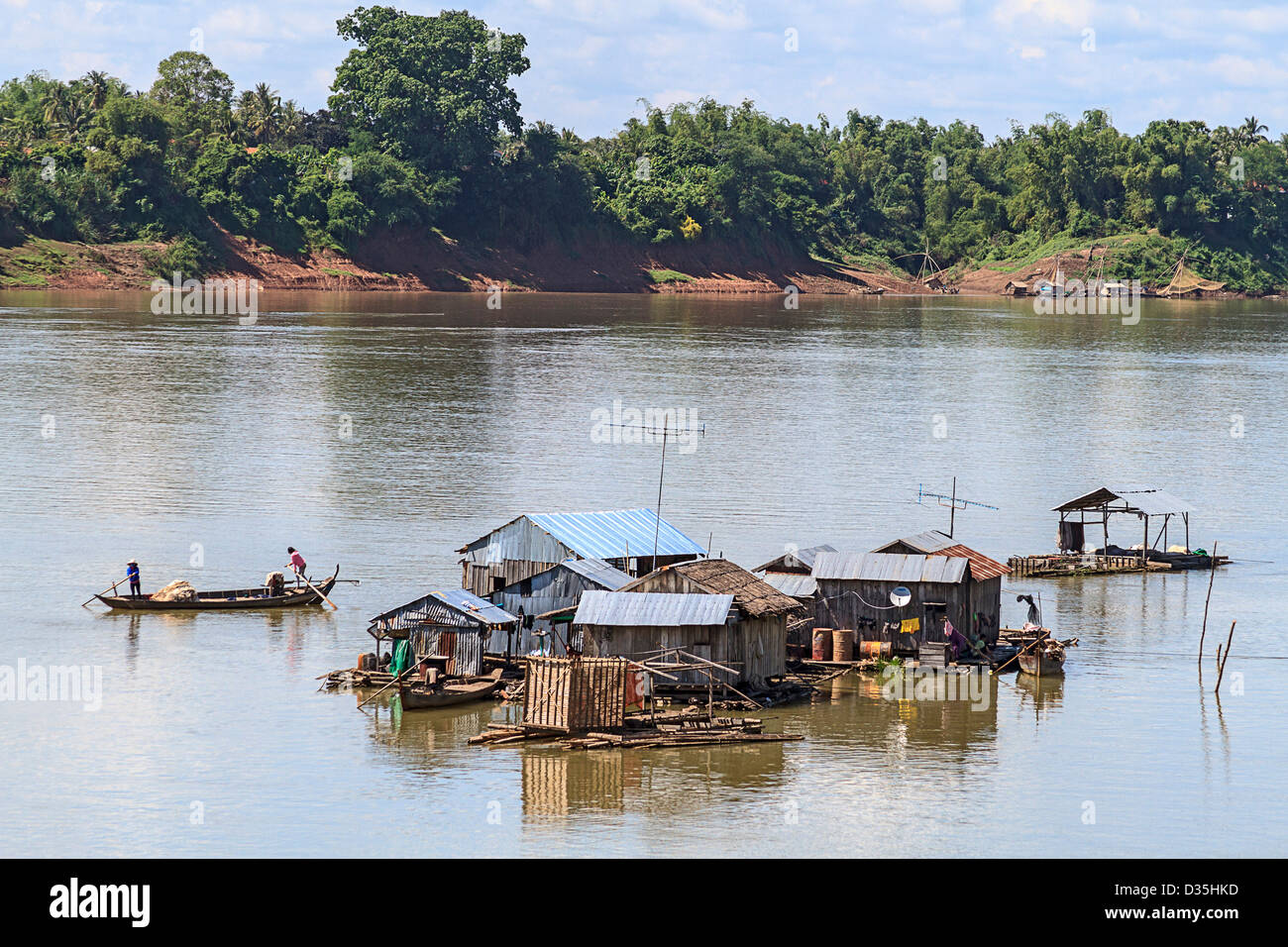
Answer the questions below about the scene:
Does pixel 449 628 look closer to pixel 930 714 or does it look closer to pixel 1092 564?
pixel 930 714

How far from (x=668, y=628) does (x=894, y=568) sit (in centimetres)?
691

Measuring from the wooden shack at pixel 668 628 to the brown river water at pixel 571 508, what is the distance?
6.08ft

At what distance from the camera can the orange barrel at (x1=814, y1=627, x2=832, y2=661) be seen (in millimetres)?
40812

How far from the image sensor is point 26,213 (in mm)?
151750

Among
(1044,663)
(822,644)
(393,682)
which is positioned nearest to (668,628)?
(822,644)

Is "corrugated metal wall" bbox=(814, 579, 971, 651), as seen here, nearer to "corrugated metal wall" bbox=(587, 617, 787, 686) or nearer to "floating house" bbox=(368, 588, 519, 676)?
"corrugated metal wall" bbox=(587, 617, 787, 686)

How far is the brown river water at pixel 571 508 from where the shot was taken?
31438 mm

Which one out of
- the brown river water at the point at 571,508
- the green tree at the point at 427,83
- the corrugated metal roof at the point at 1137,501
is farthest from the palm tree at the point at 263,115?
the corrugated metal roof at the point at 1137,501

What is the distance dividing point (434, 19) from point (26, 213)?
58672mm

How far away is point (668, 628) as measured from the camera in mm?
36219

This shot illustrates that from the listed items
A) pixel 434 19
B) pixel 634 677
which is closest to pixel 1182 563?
pixel 634 677

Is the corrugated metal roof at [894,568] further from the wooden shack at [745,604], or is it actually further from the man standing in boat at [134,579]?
the man standing in boat at [134,579]

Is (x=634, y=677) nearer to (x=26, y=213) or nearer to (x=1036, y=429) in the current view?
(x=1036, y=429)
